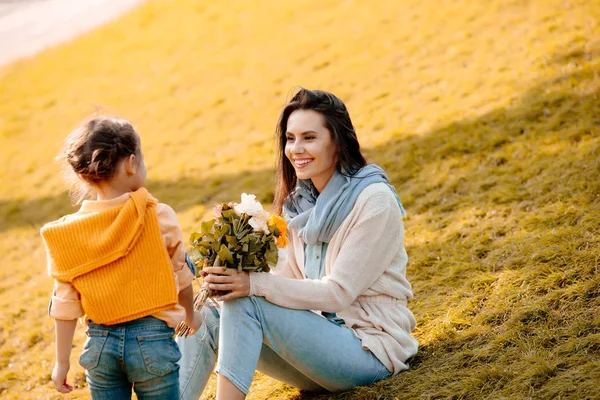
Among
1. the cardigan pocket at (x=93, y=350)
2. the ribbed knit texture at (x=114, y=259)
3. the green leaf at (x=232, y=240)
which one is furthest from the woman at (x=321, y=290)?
the cardigan pocket at (x=93, y=350)

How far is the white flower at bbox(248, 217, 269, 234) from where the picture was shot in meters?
3.06

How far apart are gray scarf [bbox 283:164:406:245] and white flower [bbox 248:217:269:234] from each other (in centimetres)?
33

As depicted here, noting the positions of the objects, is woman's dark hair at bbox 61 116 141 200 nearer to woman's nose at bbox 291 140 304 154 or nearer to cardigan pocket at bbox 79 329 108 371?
cardigan pocket at bbox 79 329 108 371

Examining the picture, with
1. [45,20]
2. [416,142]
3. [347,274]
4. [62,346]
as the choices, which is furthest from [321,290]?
[45,20]

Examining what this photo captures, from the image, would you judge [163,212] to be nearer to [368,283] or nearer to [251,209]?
[251,209]

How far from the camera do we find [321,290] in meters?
3.12

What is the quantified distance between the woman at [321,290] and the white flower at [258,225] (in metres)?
0.21

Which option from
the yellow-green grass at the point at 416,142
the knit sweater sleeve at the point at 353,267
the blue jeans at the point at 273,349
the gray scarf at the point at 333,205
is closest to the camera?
the blue jeans at the point at 273,349

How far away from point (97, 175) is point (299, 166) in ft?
3.63

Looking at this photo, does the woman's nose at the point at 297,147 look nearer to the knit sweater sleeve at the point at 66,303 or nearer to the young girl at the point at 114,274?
the young girl at the point at 114,274

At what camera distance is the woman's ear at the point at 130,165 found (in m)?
2.80

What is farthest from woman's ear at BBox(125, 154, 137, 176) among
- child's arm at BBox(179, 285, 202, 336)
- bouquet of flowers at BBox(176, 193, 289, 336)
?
child's arm at BBox(179, 285, 202, 336)

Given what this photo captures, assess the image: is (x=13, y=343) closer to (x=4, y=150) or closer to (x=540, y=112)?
(x=540, y=112)

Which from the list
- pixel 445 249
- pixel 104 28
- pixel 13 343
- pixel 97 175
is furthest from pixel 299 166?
pixel 104 28
